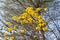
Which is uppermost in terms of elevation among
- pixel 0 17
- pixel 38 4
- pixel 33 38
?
pixel 38 4

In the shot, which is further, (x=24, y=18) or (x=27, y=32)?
(x=27, y=32)

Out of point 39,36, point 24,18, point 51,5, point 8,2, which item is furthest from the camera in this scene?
point 51,5

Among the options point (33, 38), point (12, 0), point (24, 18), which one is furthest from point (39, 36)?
point (12, 0)

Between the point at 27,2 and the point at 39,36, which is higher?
the point at 27,2

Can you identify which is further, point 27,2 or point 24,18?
point 27,2

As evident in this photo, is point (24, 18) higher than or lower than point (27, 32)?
higher

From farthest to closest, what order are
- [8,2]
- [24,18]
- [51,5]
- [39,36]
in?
1. [51,5]
2. [8,2]
3. [39,36]
4. [24,18]

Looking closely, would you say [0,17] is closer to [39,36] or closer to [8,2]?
[8,2]

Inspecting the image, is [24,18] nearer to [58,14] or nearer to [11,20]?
[11,20]

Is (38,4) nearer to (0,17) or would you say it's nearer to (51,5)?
(51,5)
